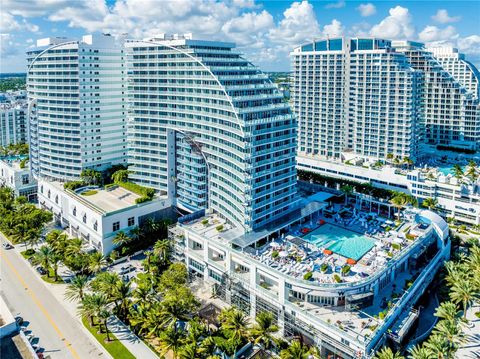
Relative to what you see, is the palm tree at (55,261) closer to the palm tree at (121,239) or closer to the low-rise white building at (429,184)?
the palm tree at (121,239)

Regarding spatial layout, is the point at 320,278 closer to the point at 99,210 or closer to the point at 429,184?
the point at 99,210

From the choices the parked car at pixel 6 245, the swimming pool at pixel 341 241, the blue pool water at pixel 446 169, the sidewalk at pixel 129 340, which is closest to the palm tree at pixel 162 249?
the sidewalk at pixel 129 340

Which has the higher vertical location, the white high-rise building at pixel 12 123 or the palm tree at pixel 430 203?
the white high-rise building at pixel 12 123

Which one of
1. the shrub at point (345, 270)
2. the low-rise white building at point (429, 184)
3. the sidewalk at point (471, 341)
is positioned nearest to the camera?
the sidewalk at point (471, 341)

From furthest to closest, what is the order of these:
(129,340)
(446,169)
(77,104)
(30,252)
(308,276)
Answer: (446,169) < (77,104) < (30,252) < (308,276) < (129,340)

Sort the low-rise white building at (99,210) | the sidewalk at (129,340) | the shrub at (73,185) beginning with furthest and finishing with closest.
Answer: the shrub at (73,185), the low-rise white building at (99,210), the sidewalk at (129,340)

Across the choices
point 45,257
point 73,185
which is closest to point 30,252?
point 45,257
